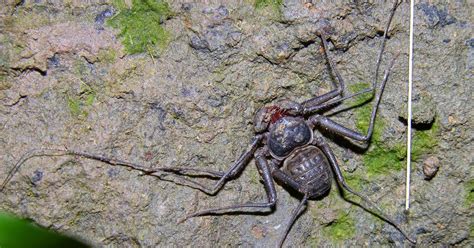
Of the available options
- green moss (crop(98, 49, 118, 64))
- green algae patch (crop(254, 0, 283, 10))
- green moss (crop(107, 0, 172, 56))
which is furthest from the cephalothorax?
green moss (crop(107, 0, 172, 56))

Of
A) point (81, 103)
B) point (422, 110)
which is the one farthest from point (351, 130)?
point (81, 103)

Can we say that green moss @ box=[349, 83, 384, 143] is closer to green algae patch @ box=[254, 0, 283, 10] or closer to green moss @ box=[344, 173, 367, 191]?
green moss @ box=[344, 173, 367, 191]

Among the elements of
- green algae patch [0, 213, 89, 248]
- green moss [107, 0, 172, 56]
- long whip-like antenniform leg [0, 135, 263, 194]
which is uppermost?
green moss [107, 0, 172, 56]

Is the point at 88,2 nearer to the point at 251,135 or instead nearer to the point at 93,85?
the point at 93,85

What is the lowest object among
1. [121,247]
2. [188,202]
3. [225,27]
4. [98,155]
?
[121,247]

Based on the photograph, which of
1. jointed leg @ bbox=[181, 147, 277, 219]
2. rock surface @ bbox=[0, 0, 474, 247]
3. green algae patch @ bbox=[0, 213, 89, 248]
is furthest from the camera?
jointed leg @ bbox=[181, 147, 277, 219]

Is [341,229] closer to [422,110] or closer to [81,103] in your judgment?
[422,110]

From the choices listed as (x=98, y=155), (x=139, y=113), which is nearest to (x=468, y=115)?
(x=139, y=113)
